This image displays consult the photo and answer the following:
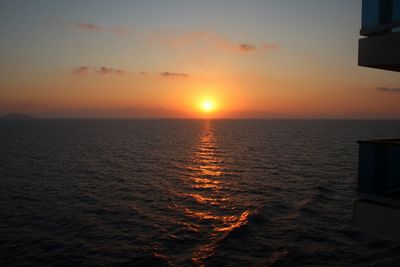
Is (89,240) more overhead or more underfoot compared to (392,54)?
more underfoot

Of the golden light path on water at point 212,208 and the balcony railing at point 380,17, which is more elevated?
the balcony railing at point 380,17

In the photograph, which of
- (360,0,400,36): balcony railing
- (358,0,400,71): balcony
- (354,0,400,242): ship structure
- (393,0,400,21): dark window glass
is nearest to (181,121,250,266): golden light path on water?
(354,0,400,242): ship structure

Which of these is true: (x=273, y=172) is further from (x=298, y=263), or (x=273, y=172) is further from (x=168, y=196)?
(x=298, y=263)

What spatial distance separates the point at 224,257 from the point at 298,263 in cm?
409

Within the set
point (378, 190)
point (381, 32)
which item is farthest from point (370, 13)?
point (378, 190)

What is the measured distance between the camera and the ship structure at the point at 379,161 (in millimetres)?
7445

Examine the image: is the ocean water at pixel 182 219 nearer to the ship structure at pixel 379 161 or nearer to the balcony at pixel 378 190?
the balcony at pixel 378 190

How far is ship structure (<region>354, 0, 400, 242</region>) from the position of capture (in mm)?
7445

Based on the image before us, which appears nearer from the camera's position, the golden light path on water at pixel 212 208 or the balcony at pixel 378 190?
the balcony at pixel 378 190

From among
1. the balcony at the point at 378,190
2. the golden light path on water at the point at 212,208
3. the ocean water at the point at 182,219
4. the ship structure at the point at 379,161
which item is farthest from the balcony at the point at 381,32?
the golden light path on water at the point at 212,208

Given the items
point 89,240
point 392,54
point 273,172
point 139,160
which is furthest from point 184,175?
point 392,54

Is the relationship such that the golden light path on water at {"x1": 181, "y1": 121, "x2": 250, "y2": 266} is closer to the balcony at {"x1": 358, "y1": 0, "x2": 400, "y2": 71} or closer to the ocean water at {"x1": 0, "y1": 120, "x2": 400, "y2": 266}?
the ocean water at {"x1": 0, "y1": 120, "x2": 400, "y2": 266}

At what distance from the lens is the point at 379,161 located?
749cm

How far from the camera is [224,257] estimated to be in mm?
19531
